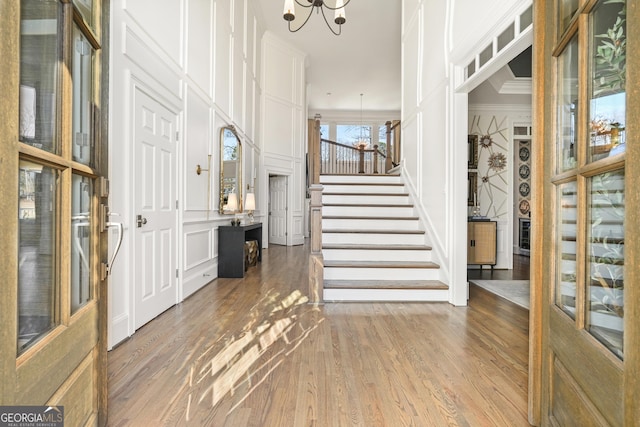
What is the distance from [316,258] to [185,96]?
2.26 m

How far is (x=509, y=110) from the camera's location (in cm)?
Answer: 638

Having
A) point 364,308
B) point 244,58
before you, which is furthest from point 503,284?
point 244,58

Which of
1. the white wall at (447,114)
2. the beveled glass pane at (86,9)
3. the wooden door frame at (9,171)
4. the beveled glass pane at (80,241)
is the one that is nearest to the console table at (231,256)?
the white wall at (447,114)

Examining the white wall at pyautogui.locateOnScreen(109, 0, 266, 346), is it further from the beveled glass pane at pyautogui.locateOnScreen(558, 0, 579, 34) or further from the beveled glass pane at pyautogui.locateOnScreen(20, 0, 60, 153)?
the beveled glass pane at pyautogui.locateOnScreen(558, 0, 579, 34)

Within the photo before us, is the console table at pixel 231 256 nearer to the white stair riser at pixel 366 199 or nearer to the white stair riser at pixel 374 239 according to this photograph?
the white stair riser at pixel 374 239

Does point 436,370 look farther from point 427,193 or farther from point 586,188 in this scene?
point 427,193

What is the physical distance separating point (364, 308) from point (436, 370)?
1455 millimetres

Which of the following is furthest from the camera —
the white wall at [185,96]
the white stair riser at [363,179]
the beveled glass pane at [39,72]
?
the white stair riser at [363,179]

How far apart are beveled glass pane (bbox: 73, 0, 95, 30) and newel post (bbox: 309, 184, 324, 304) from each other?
8.83 feet

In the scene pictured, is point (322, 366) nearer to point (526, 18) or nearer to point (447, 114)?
point (526, 18)

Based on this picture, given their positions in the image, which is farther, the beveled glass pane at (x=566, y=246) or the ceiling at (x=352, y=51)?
the ceiling at (x=352, y=51)

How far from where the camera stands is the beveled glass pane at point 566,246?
4.10 ft

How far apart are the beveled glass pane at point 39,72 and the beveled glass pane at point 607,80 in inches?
60.8

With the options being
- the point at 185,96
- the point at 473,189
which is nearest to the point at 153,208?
the point at 185,96
